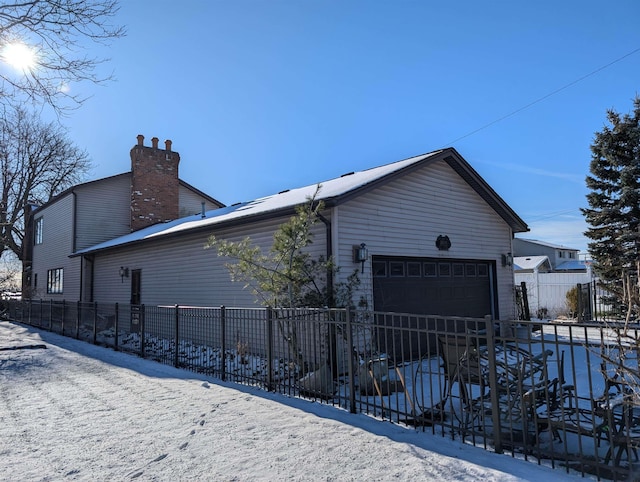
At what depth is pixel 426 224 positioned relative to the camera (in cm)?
1091

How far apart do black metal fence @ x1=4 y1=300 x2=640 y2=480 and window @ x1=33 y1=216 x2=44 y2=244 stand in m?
14.4

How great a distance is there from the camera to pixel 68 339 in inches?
533

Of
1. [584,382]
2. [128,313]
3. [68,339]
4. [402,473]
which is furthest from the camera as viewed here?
[68,339]

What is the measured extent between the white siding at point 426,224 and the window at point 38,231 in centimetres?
2336

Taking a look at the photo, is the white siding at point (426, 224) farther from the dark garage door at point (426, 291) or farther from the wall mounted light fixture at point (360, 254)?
the dark garage door at point (426, 291)

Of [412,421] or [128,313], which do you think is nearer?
[412,421]

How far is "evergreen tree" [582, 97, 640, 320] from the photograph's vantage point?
1923 centimetres

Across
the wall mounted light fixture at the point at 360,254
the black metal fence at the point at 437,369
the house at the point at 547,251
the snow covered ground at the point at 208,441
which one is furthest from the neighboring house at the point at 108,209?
the house at the point at 547,251

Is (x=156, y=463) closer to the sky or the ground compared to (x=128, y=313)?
closer to the ground

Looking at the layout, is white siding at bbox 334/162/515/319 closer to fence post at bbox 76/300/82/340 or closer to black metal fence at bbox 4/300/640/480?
black metal fence at bbox 4/300/640/480

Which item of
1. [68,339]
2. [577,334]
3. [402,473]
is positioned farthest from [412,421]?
[68,339]

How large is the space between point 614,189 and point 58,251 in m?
27.0

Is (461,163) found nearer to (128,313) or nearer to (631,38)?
(631,38)

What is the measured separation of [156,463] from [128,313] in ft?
25.3
